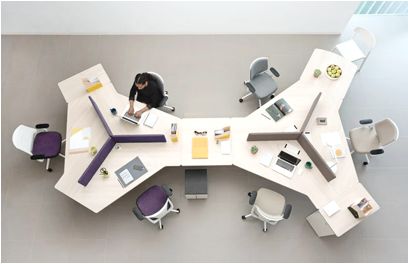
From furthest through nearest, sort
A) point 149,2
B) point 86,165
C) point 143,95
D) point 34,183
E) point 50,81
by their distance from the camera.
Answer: point 50,81, point 149,2, point 34,183, point 143,95, point 86,165

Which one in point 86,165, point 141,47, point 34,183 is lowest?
point 34,183

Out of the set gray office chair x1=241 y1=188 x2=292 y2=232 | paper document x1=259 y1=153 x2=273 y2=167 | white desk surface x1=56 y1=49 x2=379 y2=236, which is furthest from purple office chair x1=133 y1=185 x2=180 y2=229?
paper document x1=259 y1=153 x2=273 y2=167

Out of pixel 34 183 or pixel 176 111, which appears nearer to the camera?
pixel 34 183

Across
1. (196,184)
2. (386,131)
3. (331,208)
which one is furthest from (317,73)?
(196,184)

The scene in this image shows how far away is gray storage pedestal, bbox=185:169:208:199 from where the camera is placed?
4605mm

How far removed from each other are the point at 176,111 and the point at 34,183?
264cm

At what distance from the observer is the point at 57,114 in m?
5.36

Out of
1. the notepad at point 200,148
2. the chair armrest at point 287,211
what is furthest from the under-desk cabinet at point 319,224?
the notepad at point 200,148

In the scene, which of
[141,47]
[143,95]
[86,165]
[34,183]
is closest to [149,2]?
[141,47]

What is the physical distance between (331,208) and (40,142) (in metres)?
4.45

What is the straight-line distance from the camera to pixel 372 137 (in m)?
4.61

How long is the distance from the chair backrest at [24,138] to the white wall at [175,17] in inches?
92.0

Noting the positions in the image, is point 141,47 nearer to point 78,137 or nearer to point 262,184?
point 78,137

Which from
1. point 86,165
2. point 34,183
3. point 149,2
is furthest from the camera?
point 149,2
